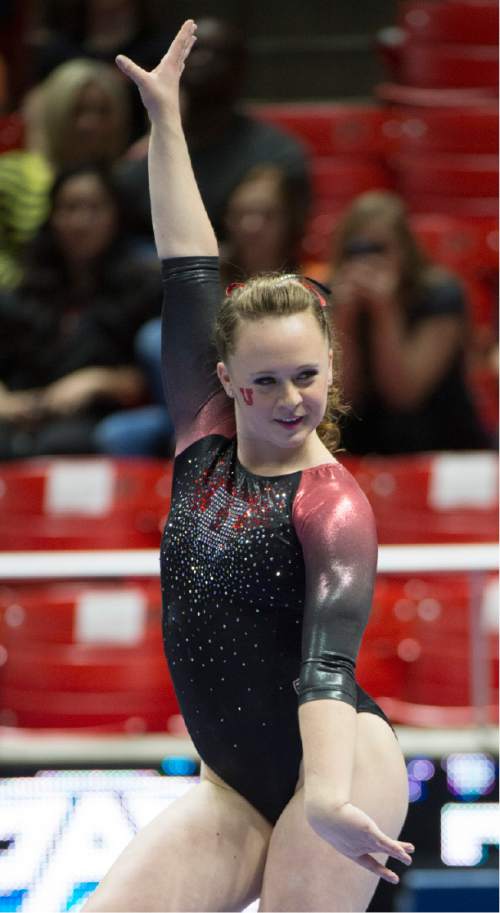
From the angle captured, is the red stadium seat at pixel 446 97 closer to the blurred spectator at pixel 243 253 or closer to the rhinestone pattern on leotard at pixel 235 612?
the blurred spectator at pixel 243 253

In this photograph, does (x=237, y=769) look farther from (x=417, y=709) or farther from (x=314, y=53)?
(x=314, y=53)

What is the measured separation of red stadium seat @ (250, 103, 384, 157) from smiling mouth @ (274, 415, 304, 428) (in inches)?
167

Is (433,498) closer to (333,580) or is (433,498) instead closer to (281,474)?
(281,474)

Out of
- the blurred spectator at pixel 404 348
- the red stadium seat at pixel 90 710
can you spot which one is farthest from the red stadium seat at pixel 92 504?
the blurred spectator at pixel 404 348

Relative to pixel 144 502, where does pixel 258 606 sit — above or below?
above

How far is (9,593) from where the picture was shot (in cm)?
416

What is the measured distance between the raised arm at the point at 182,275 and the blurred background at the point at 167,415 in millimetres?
388

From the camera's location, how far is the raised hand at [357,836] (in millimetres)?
1799

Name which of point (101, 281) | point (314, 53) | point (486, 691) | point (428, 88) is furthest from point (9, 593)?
point (314, 53)

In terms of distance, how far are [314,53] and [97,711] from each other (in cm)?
380

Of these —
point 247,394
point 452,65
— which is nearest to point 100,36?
point 452,65

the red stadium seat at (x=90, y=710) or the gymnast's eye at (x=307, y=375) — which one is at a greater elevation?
the gymnast's eye at (x=307, y=375)

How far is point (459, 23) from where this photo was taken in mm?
6059

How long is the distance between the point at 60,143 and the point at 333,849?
11.4 feet
